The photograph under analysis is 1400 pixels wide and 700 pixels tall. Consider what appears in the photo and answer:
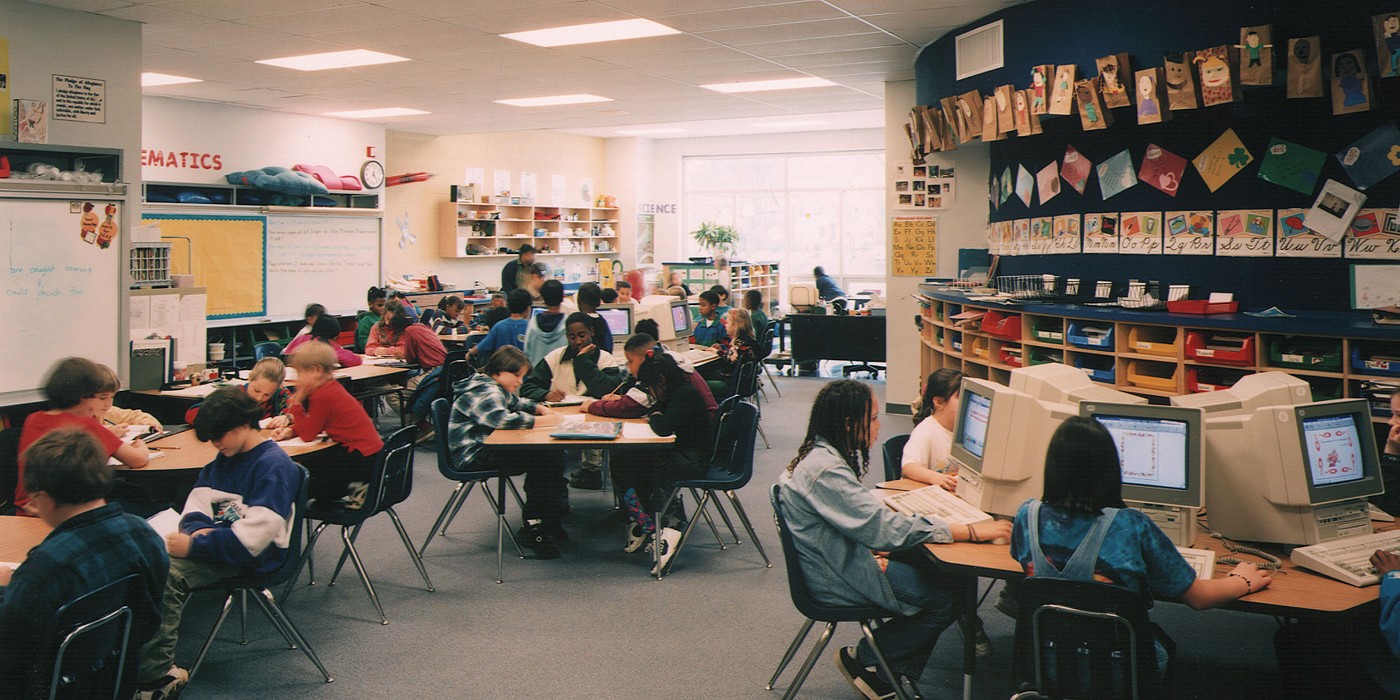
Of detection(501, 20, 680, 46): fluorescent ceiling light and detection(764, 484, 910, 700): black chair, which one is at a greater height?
detection(501, 20, 680, 46): fluorescent ceiling light

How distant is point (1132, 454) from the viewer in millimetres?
3105

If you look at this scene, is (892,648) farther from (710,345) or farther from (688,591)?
(710,345)

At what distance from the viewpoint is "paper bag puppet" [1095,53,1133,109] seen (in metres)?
5.72

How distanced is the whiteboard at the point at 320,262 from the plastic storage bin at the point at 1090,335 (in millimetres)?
8204

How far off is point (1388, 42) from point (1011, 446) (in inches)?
124

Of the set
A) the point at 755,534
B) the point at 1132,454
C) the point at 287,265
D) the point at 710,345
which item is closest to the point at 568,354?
the point at 755,534

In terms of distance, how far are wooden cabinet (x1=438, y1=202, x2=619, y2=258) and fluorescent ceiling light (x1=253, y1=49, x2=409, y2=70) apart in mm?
5636

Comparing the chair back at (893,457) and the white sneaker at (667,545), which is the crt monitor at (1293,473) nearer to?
the chair back at (893,457)

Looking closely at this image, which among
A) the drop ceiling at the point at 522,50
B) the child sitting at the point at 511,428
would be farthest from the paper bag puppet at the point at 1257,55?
the child sitting at the point at 511,428

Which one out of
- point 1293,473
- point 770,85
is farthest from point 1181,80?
point 770,85

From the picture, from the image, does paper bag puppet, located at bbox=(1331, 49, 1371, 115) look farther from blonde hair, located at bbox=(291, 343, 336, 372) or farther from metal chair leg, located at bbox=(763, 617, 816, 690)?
blonde hair, located at bbox=(291, 343, 336, 372)

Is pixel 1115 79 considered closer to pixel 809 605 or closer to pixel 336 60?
pixel 809 605

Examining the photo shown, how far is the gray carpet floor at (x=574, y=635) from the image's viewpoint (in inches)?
146

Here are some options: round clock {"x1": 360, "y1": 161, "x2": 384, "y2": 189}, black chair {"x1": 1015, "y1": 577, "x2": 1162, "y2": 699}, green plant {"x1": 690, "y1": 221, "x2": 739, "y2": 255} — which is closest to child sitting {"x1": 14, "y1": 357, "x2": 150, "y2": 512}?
black chair {"x1": 1015, "y1": 577, "x2": 1162, "y2": 699}
